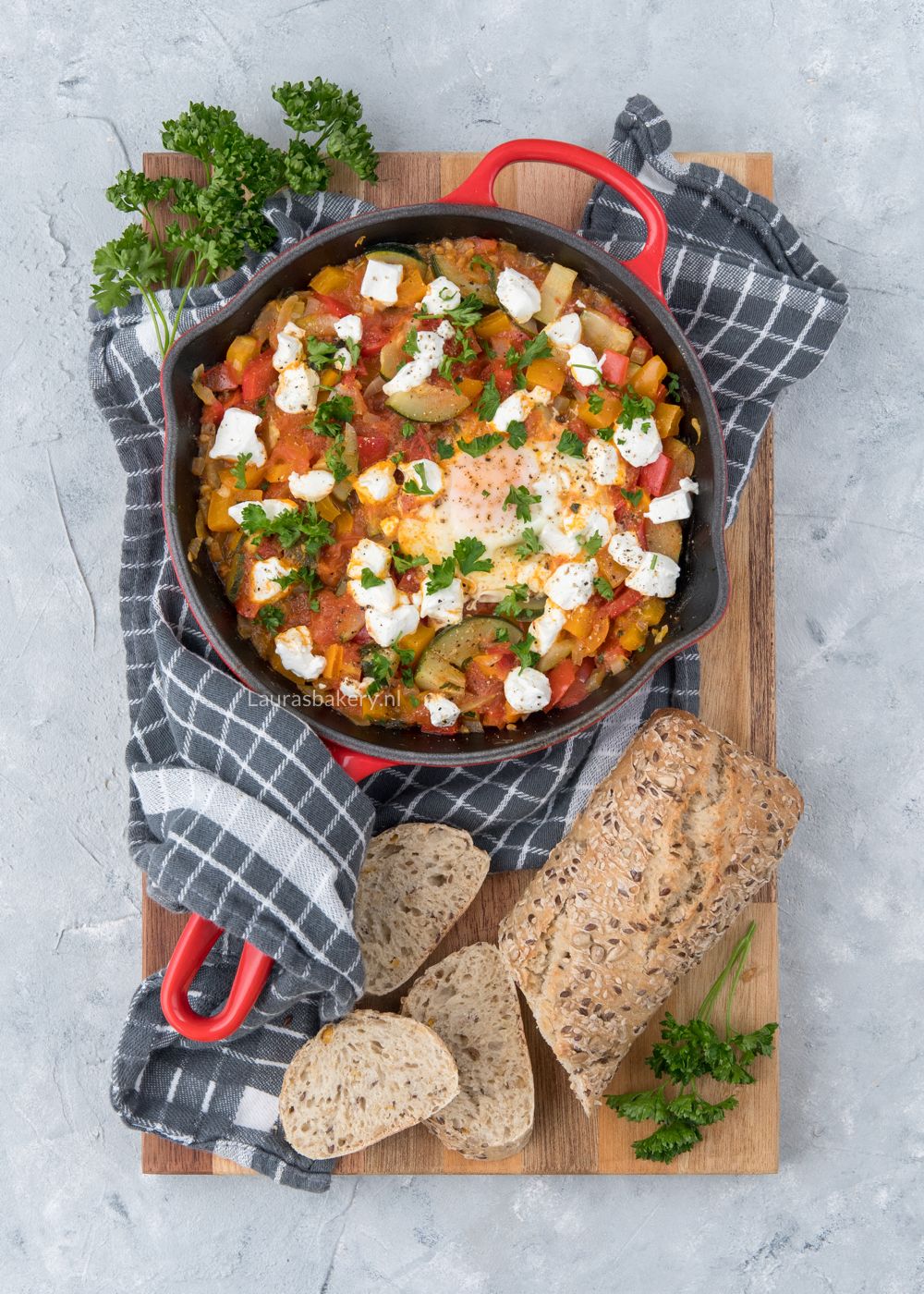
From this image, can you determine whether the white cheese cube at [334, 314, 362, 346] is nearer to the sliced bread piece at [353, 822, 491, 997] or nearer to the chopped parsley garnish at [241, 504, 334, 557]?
the chopped parsley garnish at [241, 504, 334, 557]

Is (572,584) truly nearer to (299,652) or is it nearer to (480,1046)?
(299,652)

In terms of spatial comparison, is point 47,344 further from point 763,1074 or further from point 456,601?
point 763,1074

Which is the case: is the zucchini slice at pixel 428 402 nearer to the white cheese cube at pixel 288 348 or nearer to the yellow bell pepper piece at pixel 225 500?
the white cheese cube at pixel 288 348

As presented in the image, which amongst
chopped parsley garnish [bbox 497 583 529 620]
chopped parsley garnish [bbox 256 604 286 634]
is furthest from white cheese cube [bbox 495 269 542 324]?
chopped parsley garnish [bbox 256 604 286 634]

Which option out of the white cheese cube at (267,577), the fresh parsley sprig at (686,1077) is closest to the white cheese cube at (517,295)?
the white cheese cube at (267,577)

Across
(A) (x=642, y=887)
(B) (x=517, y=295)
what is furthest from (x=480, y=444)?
(A) (x=642, y=887)

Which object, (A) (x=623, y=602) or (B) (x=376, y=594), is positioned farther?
(A) (x=623, y=602)
